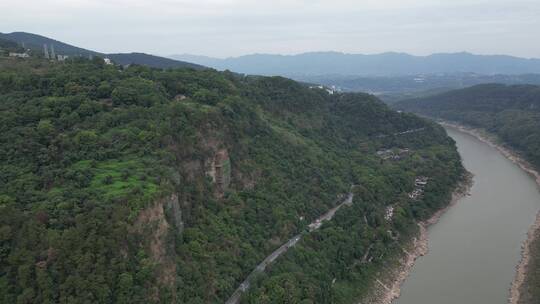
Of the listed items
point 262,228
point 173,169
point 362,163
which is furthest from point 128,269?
point 362,163

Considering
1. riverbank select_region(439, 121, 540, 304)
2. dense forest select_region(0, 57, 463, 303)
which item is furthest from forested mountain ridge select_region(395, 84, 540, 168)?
dense forest select_region(0, 57, 463, 303)

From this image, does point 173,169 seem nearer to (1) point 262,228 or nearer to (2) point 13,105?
(1) point 262,228

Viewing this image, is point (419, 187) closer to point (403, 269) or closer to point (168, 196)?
point (403, 269)

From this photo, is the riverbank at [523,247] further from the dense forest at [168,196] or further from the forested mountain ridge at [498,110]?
the dense forest at [168,196]

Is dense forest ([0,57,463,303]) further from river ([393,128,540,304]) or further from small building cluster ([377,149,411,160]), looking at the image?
small building cluster ([377,149,411,160])

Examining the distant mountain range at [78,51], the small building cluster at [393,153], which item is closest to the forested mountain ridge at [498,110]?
the small building cluster at [393,153]

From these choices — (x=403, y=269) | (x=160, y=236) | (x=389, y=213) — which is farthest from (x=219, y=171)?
(x=389, y=213)
